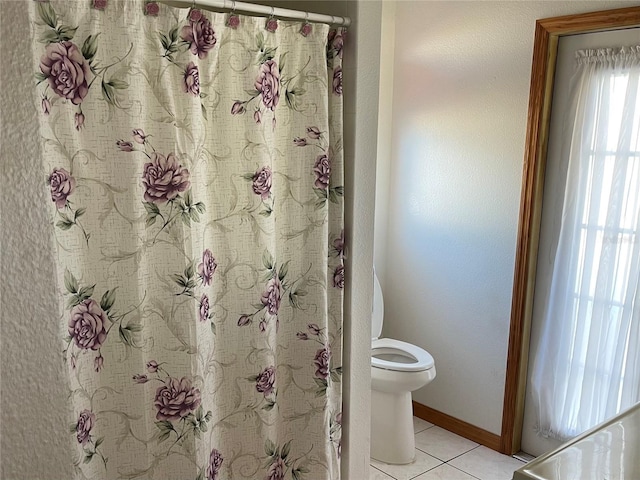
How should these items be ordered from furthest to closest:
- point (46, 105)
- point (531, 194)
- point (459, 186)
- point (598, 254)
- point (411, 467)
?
1. point (459, 186)
2. point (411, 467)
3. point (531, 194)
4. point (598, 254)
5. point (46, 105)

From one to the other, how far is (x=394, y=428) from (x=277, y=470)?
3.18 ft

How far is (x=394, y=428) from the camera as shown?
2939mm

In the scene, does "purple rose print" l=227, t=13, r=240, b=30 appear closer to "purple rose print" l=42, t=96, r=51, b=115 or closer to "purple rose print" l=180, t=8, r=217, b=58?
"purple rose print" l=180, t=8, r=217, b=58

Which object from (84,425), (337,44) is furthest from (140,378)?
(337,44)

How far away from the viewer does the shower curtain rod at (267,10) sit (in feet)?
5.72

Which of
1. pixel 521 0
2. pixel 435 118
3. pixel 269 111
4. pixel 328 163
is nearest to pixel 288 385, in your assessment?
pixel 328 163

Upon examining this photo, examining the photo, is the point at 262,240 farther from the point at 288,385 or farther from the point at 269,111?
the point at 288,385

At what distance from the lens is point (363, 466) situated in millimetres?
2396

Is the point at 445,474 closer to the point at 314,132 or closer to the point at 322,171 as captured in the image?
the point at 322,171

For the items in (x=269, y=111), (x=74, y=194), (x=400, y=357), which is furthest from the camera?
(x=400, y=357)

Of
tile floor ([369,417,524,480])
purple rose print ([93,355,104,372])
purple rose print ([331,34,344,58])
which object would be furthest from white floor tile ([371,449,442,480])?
purple rose print ([331,34,344,58])

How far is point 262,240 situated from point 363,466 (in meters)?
1.04

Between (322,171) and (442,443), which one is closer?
(322,171)

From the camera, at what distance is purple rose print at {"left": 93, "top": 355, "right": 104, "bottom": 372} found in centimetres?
167
